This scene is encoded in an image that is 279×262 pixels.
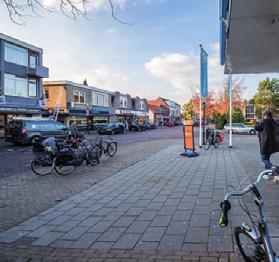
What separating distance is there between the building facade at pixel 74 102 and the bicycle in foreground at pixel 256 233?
3891 centimetres

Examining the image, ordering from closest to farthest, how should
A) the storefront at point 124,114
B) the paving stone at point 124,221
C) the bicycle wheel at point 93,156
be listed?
the paving stone at point 124,221 < the bicycle wheel at point 93,156 < the storefront at point 124,114

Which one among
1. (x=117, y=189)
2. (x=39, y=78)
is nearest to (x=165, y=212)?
(x=117, y=189)

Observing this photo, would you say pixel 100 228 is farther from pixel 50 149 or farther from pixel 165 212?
pixel 50 149

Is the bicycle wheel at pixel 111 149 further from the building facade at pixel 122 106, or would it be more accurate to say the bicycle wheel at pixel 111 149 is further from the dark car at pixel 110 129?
the building facade at pixel 122 106

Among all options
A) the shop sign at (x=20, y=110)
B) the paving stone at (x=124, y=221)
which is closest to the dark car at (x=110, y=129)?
the shop sign at (x=20, y=110)

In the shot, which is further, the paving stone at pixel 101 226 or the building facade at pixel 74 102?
the building facade at pixel 74 102

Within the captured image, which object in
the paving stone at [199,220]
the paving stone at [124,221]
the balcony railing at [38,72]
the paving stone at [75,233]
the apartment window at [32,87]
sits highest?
the balcony railing at [38,72]

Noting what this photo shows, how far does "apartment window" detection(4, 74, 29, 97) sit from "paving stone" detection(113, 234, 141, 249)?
30613 millimetres

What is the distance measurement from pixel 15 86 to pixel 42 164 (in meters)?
25.3

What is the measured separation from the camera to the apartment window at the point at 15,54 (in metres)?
33.0

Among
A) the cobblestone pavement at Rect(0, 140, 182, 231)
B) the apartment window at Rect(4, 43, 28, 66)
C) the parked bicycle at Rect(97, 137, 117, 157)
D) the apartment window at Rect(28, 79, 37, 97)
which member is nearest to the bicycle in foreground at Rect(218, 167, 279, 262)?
the cobblestone pavement at Rect(0, 140, 182, 231)

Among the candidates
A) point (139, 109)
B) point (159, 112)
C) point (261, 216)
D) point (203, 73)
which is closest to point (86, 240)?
point (261, 216)

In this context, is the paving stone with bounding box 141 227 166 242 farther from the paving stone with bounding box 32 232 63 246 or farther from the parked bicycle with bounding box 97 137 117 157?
the parked bicycle with bounding box 97 137 117 157

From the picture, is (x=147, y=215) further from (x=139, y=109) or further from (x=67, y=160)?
(x=139, y=109)
